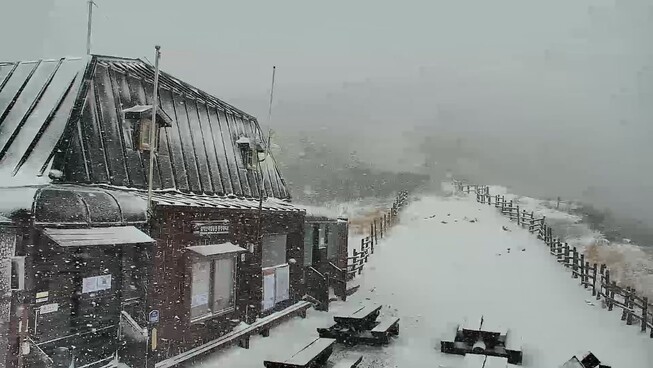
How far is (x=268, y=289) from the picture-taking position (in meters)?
12.1

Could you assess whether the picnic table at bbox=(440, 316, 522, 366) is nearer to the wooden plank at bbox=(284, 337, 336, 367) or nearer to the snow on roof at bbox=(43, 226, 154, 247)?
the wooden plank at bbox=(284, 337, 336, 367)

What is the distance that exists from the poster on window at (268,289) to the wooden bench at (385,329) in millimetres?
2406

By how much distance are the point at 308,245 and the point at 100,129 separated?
25.4 feet

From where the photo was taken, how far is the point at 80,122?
7.66 m

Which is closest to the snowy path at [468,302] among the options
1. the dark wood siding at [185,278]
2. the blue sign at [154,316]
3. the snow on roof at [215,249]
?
the dark wood siding at [185,278]

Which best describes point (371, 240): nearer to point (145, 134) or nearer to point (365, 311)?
point (365, 311)

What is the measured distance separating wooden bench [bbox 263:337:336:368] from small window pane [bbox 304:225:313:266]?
19.7 ft

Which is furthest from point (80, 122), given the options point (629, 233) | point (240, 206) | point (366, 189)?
point (366, 189)

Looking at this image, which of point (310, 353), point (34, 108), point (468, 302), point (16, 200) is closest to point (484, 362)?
point (310, 353)

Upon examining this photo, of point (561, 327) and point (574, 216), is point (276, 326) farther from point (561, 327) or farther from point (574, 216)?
point (574, 216)

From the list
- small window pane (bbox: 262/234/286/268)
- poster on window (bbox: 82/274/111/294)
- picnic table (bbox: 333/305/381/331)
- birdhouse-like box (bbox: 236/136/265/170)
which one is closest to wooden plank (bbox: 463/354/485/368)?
picnic table (bbox: 333/305/381/331)

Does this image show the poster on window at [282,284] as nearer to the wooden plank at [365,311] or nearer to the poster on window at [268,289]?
the poster on window at [268,289]

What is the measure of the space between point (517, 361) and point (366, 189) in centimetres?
1809

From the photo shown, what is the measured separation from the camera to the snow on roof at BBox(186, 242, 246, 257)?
A: 892 centimetres
